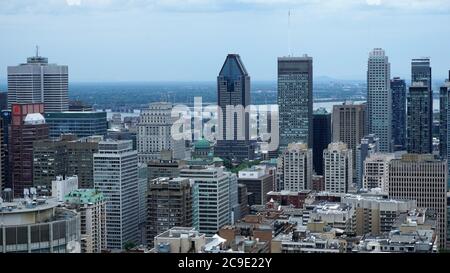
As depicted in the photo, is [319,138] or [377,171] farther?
[319,138]

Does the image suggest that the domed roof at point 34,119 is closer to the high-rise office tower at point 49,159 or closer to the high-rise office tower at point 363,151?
the high-rise office tower at point 49,159

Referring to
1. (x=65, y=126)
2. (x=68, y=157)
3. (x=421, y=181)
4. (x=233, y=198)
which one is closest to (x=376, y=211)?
(x=233, y=198)

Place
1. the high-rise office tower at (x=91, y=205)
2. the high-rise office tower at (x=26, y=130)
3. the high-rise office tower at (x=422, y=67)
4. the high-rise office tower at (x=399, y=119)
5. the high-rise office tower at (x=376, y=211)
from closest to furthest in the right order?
the high-rise office tower at (x=422, y=67)
the high-rise office tower at (x=91, y=205)
the high-rise office tower at (x=376, y=211)
the high-rise office tower at (x=26, y=130)
the high-rise office tower at (x=399, y=119)

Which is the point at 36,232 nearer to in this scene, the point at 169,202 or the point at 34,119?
the point at 169,202

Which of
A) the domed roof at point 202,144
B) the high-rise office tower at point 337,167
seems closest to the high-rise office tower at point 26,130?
the domed roof at point 202,144
